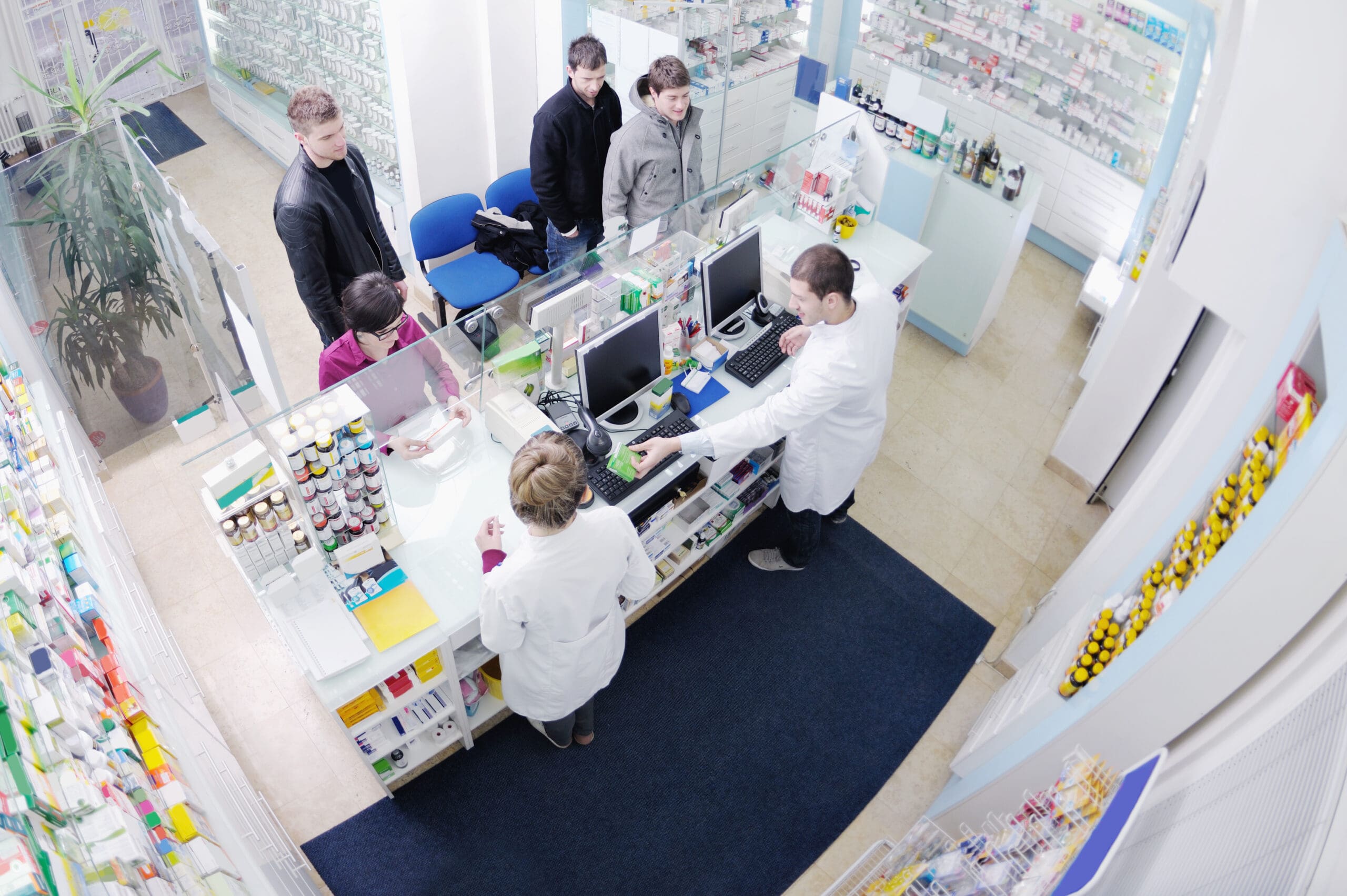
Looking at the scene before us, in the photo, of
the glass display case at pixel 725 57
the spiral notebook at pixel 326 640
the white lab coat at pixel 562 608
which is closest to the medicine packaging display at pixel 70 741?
the spiral notebook at pixel 326 640

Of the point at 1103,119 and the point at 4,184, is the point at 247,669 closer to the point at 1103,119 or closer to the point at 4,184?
the point at 4,184

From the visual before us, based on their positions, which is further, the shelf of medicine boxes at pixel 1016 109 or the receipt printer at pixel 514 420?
the shelf of medicine boxes at pixel 1016 109

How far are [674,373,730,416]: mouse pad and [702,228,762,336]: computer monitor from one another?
27cm

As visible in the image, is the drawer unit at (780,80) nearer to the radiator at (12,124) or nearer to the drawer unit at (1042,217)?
the drawer unit at (1042,217)

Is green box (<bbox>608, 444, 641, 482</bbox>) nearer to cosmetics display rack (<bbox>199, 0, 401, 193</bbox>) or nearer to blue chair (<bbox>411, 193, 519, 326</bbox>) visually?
blue chair (<bbox>411, 193, 519, 326</bbox>)

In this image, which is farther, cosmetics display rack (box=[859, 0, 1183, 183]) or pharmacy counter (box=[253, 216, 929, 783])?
cosmetics display rack (box=[859, 0, 1183, 183])

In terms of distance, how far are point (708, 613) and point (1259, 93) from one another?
3090 millimetres

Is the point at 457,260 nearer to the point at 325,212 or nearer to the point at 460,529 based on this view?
the point at 325,212

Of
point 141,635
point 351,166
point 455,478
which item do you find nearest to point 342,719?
point 141,635

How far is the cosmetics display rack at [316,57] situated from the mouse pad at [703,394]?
2.80 metres

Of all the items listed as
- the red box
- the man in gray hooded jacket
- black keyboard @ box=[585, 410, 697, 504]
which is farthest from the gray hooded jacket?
the red box

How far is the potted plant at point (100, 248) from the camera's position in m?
3.95

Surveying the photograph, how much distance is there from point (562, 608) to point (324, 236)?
214 centimetres

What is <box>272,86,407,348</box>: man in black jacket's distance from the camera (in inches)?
143
